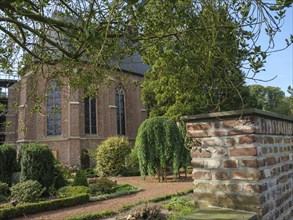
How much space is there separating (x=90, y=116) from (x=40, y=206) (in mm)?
18064

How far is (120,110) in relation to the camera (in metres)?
29.4

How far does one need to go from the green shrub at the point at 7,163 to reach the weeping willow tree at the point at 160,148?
577 centimetres

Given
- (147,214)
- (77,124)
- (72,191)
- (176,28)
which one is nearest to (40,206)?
(72,191)

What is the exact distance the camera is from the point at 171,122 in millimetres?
15531

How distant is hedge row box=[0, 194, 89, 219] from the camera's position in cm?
842

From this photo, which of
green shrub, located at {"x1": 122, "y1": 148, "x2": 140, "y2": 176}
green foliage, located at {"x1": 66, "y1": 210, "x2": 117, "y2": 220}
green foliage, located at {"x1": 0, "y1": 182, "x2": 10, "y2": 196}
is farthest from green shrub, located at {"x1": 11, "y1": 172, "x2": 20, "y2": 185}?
green shrub, located at {"x1": 122, "y1": 148, "x2": 140, "y2": 176}

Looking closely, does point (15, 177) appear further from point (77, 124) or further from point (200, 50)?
point (200, 50)

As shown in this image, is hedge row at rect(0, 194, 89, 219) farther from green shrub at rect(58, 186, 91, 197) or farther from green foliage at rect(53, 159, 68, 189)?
green foliage at rect(53, 159, 68, 189)

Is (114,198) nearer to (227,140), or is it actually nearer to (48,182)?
(48,182)

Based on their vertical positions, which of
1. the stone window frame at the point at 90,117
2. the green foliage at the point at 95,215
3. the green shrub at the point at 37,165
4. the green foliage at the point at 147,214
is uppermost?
the stone window frame at the point at 90,117

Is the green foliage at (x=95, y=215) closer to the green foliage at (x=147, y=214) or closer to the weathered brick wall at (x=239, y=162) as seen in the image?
the green foliage at (x=147, y=214)

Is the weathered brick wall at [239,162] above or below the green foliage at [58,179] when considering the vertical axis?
above

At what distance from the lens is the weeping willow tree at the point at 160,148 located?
1500cm

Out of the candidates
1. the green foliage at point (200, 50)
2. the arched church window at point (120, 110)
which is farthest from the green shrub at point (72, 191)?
the arched church window at point (120, 110)
